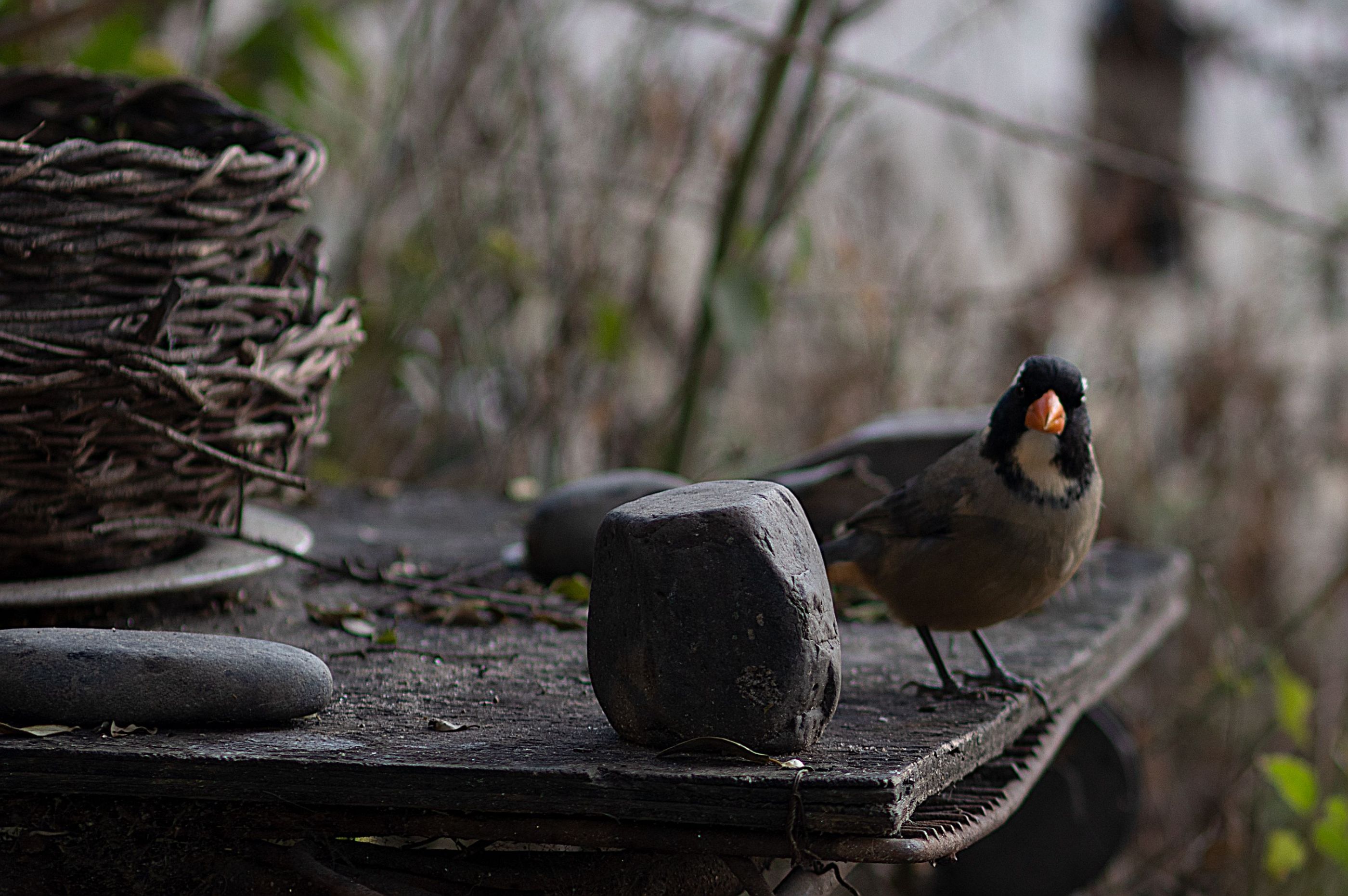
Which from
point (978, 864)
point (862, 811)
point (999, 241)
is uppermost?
point (999, 241)

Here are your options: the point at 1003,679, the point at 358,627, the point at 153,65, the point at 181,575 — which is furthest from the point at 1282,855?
the point at 153,65

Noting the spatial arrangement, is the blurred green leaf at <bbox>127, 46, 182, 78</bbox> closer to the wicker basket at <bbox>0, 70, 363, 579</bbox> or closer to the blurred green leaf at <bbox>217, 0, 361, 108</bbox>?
the blurred green leaf at <bbox>217, 0, 361, 108</bbox>

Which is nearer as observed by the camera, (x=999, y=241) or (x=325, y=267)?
(x=325, y=267)

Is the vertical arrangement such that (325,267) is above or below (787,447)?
above

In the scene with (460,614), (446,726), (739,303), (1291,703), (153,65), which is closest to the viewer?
(446,726)

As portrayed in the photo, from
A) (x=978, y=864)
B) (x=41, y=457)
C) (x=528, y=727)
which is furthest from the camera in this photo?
(x=978, y=864)

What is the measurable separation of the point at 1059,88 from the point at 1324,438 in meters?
1.37

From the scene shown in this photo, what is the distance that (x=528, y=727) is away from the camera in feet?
4.30

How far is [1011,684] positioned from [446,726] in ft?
2.17

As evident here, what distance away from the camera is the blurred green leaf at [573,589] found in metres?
1.97

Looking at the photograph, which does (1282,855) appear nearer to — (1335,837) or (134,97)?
(1335,837)

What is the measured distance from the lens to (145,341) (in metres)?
1.56

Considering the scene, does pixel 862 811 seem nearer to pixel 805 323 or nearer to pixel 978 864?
pixel 978 864

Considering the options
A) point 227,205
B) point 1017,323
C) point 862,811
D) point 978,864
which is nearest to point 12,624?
point 227,205
